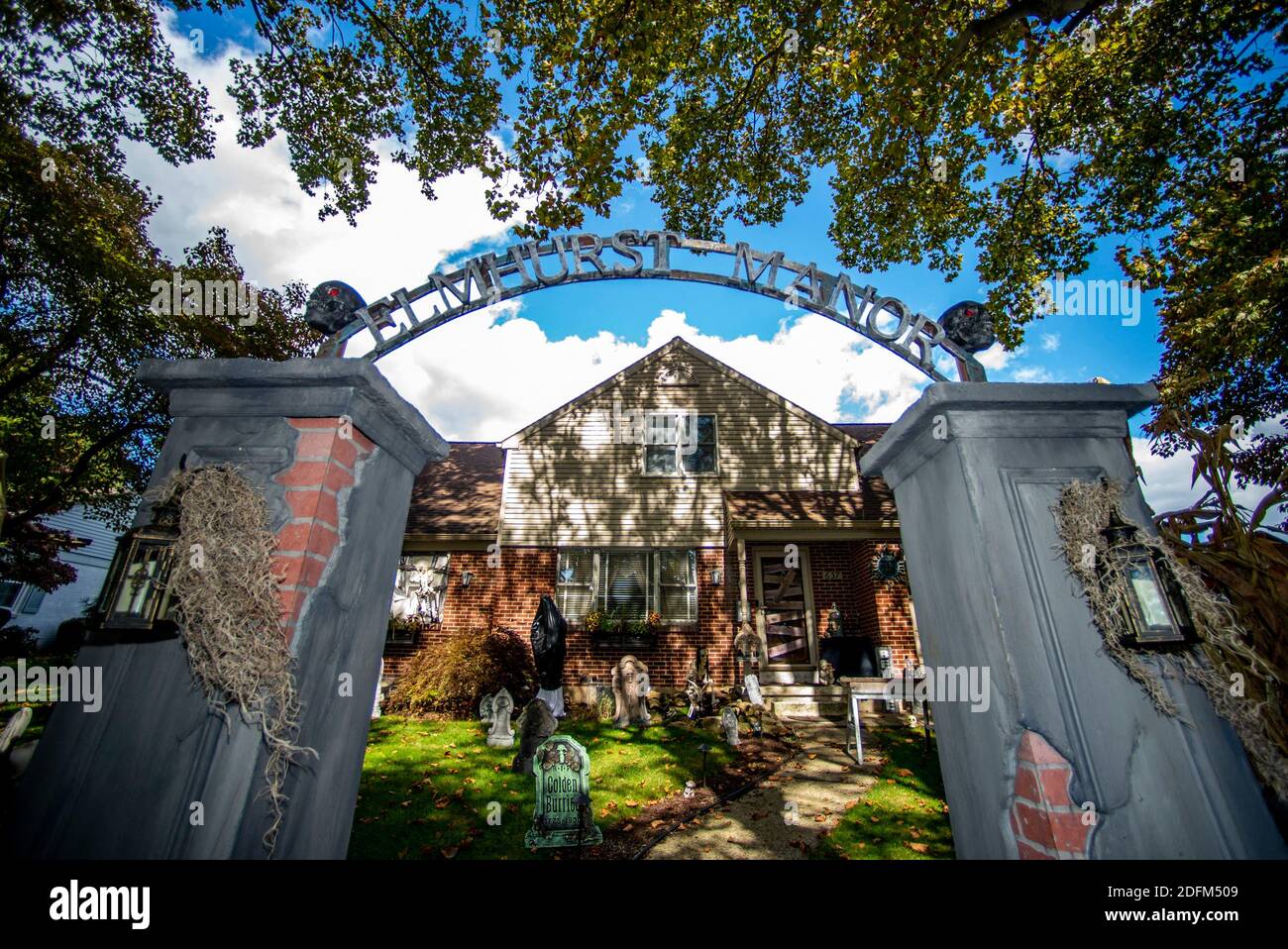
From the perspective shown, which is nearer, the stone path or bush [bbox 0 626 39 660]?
the stone path

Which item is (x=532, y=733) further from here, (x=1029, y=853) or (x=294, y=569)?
(x=1029, y=853)

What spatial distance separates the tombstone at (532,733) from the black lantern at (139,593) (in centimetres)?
559

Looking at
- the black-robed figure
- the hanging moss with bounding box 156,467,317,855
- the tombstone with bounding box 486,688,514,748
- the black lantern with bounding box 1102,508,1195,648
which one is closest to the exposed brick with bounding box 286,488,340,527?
the hanging moss with bounding box 156,467,317,855

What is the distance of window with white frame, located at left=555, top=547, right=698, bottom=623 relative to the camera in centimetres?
1237

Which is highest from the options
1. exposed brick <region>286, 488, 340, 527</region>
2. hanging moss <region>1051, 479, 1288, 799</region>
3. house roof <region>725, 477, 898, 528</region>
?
house roof <region>725, 477, 898, 528</region>

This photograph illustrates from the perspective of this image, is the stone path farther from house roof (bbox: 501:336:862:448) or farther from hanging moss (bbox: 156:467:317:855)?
house roof (bbox: 501:336:862:448)

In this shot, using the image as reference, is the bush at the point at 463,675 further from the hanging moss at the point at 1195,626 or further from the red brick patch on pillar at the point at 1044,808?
the hanging moss at the point at 1195,626

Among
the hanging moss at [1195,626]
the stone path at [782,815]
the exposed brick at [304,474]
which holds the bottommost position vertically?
the stone path at [782,815]

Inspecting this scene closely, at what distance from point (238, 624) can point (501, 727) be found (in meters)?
7.33

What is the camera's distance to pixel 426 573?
504 inches

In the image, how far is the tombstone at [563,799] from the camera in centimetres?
492

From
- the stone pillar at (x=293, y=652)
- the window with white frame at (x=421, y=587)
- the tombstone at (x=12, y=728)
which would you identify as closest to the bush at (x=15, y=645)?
the window with white frame at (x=421, y=587)

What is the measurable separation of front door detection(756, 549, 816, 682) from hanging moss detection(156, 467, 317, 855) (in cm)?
1114

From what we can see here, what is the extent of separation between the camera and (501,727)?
8.39m
